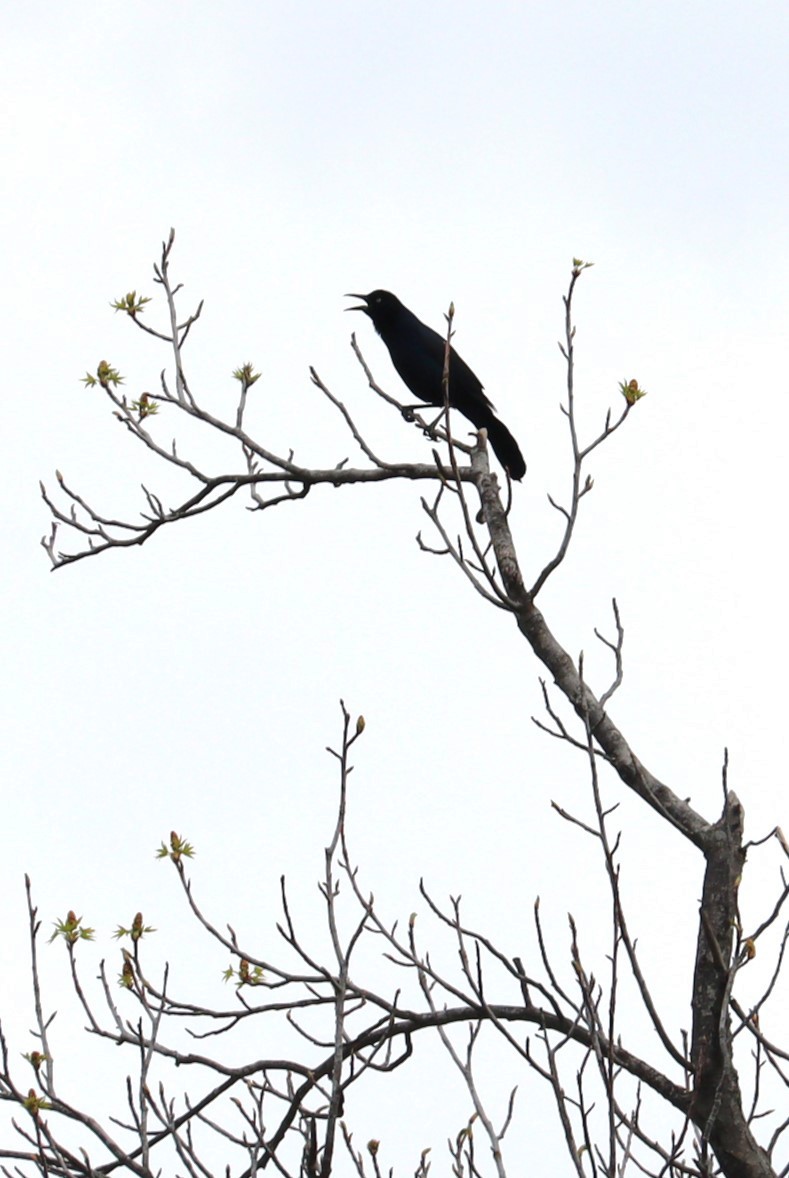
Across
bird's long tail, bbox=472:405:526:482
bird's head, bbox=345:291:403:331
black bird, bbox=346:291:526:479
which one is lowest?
bird's long tail, bbox=472:405:526:482

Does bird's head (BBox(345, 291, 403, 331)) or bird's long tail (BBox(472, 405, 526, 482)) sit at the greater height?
bird's head (BBox(345, 291, 403, 331))

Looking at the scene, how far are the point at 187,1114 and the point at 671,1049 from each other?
140 centimetres

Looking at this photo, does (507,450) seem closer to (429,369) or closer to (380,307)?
(429,369)

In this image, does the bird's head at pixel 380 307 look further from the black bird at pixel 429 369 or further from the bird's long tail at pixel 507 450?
the bird's long tail at pixel 507 450

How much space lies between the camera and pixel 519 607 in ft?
15.1

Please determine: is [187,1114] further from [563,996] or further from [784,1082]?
→ [784,1082]

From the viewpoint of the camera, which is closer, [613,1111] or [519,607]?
[613,1111]

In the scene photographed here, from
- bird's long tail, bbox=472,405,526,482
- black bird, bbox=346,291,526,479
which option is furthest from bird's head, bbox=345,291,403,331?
bird's long tail, bbox=472,405,526,482

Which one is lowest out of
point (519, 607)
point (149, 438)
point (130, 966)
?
point (130, 966)

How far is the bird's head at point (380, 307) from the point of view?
31.0ft

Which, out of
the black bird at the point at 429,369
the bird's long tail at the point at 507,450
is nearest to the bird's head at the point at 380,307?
the black bird at the point at 429,369

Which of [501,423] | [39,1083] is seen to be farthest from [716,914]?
[501,423]

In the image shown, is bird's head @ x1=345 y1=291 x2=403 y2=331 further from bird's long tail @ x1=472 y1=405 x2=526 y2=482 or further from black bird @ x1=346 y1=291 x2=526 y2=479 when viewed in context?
bird's long tail @ x1=472 y1=405 x2=526 y2=482

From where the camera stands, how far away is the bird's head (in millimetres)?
9438
